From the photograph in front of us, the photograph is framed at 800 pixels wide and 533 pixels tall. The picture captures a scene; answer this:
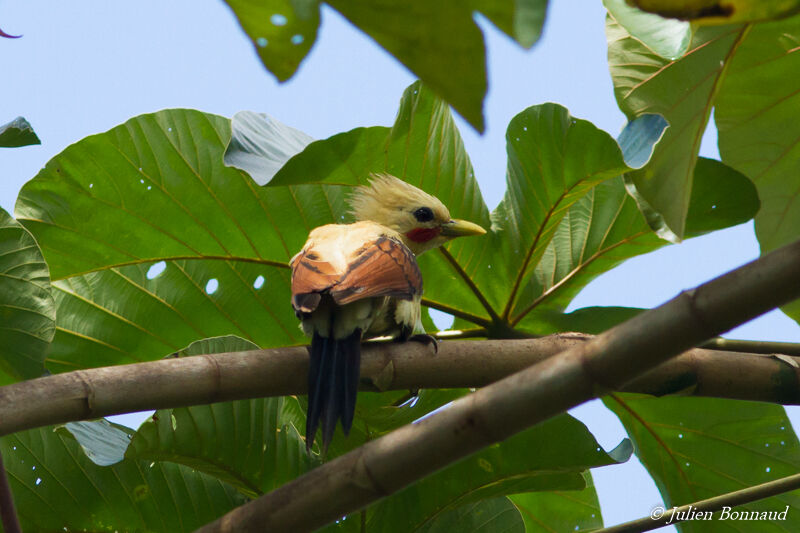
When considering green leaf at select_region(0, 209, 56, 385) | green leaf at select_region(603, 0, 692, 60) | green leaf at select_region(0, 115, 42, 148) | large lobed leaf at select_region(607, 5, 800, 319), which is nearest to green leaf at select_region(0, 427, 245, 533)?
green leaf at select_region(0, 209, 56, 385)

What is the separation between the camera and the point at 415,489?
8.45ft

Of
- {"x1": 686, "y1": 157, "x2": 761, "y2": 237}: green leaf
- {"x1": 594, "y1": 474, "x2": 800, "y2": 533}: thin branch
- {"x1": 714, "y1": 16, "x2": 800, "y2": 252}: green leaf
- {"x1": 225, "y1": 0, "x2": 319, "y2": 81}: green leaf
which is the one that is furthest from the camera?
{"x1": 686, "y1": 157, "x2": 761, "y2": 237}: green leaf

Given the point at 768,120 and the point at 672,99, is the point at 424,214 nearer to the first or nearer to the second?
the point at 768,120

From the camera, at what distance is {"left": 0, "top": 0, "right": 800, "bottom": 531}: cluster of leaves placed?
2385 mm

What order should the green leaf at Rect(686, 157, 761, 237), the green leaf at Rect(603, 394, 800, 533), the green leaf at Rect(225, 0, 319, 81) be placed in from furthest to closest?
the green leaf at Rect(603, 394, 800, 533) < the green leaf at Rect(686, 157, 761, 237) < the green leaf at Rect(225, 0, 319, 81)

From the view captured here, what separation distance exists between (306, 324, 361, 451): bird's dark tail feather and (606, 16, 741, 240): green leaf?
87 centimetres

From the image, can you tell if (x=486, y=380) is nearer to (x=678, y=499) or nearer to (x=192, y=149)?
(x=678, y=499)

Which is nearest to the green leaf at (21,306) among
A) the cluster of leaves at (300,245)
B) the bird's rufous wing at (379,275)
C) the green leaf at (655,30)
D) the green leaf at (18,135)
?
the cluster of leaves at (300,245)

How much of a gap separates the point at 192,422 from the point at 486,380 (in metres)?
0.84

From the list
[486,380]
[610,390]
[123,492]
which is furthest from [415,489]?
[610,390]

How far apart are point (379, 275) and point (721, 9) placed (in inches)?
74.6

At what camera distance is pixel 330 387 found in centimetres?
224

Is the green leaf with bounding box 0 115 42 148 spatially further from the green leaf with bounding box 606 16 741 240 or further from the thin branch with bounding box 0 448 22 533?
the green leaf with bounding box 606 16 741 240

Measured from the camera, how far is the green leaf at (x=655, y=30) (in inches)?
70.9
